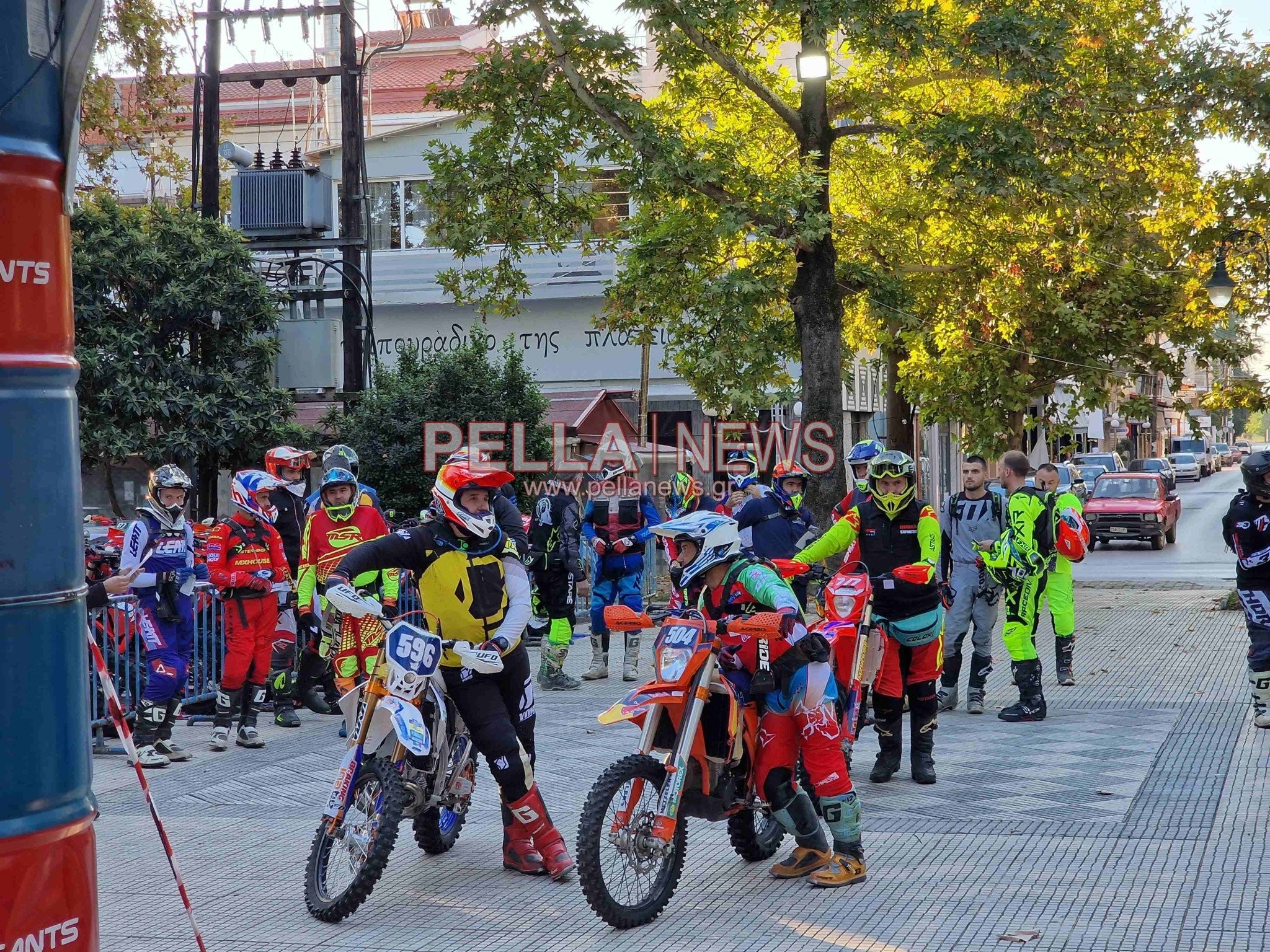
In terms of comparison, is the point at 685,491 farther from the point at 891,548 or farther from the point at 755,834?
the point at 755,834

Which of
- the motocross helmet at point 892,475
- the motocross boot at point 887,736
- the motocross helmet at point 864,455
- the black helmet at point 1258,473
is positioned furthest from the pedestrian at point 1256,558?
the motocross boot at point 887,736

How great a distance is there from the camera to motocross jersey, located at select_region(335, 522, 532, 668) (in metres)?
6.27

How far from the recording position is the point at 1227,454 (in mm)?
105625

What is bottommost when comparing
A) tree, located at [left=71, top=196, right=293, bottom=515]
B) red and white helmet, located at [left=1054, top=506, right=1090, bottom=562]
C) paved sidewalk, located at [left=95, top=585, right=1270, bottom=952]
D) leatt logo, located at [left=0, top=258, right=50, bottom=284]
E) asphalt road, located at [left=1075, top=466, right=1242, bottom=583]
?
asphalt road, located at [left=1075, top=466, right=1242, bottom=583]

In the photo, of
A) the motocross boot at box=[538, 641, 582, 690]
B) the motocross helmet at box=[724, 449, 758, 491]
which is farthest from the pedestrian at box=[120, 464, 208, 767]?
the motocross helmet at box=[724, 449, 758, 491]

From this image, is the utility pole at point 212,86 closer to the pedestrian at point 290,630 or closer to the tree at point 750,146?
the tree at point 750,146

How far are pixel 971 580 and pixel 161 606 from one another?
583cm

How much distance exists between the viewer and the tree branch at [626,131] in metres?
14.4

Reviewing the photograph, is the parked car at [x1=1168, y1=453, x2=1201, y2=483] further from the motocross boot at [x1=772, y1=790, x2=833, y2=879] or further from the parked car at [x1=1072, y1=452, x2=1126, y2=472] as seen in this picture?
the motocross boot at [x1=772, y1=790, x2=833, y2=879]

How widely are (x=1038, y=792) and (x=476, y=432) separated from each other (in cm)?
1061

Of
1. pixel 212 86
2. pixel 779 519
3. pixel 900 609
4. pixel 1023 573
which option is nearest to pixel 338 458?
pixel 900 609

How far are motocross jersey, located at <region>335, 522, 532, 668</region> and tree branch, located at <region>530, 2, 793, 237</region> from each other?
871cm

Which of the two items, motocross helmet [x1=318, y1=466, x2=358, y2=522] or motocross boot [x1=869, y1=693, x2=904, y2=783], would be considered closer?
motocross boot [x1=869, y1=693, x2=904, y2=783]

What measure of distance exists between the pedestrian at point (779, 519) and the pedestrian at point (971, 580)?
1608 millimetres
